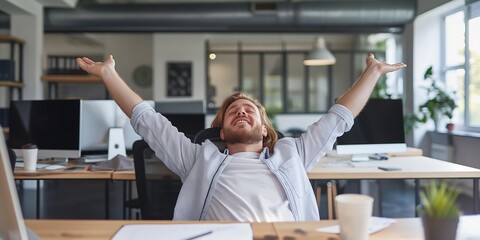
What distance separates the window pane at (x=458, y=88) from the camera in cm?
527

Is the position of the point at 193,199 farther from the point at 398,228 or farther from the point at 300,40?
the point at 300,40

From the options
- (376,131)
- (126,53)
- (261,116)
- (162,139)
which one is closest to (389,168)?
(376,131)

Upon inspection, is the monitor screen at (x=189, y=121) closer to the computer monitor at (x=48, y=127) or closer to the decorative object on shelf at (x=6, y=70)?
the computer monitor at (x=48, y=127)

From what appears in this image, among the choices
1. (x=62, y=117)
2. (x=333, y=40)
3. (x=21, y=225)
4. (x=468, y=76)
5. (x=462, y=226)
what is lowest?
(x=462, y=226)

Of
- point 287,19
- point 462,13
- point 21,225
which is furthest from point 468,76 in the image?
point 21,225

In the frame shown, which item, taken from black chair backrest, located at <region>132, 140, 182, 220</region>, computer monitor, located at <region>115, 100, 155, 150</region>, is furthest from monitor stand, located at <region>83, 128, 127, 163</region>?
black chair backrest, located at <region>132, 140, 182, 220</region>

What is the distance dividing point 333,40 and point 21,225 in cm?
941

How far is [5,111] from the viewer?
545cm

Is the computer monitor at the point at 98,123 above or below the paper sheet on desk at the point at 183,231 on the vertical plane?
above

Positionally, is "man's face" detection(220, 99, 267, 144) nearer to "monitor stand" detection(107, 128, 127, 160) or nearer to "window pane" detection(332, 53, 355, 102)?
"monitor stand" detection(107, 128, 127, 160)

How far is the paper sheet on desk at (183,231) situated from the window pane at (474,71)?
4.95 m

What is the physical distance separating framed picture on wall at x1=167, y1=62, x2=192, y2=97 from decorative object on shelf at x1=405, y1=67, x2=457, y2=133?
13.6ft

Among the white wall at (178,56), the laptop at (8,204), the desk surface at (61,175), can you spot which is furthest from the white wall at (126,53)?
the laptop at (8,204)

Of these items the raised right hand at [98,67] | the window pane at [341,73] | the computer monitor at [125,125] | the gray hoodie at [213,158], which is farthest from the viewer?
the window pane at [341,73]
